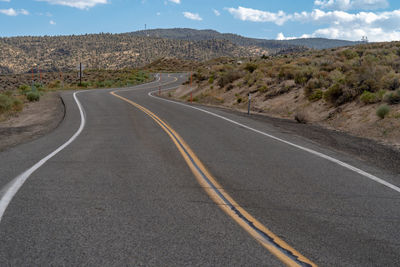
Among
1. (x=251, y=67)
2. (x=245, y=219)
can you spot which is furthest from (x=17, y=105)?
(x=245, y=219)

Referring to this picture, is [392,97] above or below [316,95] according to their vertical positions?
above

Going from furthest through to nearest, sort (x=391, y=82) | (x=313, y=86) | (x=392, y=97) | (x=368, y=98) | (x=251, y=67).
Answer: (x=251, y=67), (x=313, y=86), (x=391, y=82), (x=368, y=98), (x=392, y=97)

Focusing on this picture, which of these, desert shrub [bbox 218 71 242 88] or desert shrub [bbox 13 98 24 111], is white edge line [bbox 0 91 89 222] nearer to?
desert shrub [bbox 13 98 24 111]

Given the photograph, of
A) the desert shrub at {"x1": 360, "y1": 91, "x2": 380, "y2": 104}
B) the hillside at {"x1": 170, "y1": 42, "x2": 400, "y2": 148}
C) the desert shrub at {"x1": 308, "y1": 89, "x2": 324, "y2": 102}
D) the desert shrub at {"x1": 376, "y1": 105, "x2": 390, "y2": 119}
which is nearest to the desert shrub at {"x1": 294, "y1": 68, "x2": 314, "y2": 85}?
the hillside at {"x1": 170, "y1": 42, "x2": 400, "y2": 148}

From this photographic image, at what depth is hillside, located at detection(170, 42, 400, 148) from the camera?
1492 cm

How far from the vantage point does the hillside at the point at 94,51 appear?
114 metres

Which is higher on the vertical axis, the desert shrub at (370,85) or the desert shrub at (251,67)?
the desert shrub at (251,67)

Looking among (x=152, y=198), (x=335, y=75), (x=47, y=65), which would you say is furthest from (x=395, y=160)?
(x=47, y=65)

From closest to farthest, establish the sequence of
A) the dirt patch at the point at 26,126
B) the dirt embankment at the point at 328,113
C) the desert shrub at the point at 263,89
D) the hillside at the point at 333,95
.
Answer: the dirt patch at the point at 26,126, the dirt embankment at the point at 328,113, the hillside at the point at 333,95, the desert shrub at the point at 263,89

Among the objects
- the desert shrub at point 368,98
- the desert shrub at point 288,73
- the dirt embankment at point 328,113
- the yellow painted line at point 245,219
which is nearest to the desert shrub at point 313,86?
the dirt embankment at point 328,113

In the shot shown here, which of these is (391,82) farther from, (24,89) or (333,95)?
(24,89)

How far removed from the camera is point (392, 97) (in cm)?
1571

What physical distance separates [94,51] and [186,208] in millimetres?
135377

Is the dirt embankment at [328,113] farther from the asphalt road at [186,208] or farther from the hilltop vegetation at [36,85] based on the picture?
the hilltop vegetation at [36,85]
